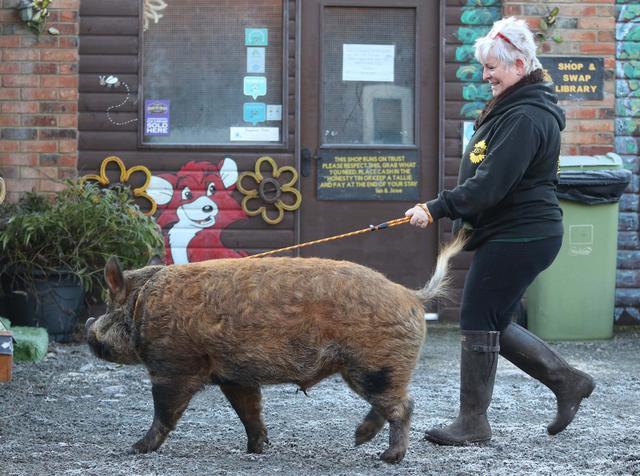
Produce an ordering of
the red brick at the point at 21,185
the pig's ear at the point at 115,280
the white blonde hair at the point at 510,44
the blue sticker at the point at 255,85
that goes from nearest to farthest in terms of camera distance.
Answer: the pig's ear at the point at 115,280
the white blonde hair at the point at 510,44
the red brick at the point at 21,185
the blue sticker at the point at 255,85

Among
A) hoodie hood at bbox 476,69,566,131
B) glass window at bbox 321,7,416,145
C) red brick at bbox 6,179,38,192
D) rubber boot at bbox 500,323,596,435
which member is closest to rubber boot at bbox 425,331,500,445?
rubber boot at bbox 500,323,596,435

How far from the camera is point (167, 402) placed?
4828 mm

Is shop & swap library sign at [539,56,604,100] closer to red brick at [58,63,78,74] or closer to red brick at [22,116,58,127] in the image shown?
red brick at [58,63,78,74]

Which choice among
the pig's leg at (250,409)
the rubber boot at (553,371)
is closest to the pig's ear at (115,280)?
the pig's leg at (250,409)

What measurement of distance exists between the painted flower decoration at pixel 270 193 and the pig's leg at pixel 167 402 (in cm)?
441

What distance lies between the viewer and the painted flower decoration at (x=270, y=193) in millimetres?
9203

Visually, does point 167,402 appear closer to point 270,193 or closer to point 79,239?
point 79,239

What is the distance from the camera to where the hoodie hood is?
→ 507cm

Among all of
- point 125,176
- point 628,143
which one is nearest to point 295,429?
point 125,176

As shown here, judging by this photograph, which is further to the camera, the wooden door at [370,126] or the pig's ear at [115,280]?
the wooden door at [370,126]

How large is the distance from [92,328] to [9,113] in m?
4.59

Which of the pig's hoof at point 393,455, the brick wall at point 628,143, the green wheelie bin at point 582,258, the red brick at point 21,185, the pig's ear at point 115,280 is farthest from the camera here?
the brick wall at point 628,143

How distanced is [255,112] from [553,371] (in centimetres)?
461

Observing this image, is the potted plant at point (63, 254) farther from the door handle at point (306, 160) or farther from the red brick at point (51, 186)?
the door handle at point (306, 160)
